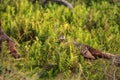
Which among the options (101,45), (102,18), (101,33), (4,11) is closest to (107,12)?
(102,18)

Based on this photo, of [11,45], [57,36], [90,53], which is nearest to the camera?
[11,45]

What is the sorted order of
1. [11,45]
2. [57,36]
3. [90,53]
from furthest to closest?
[57,36], [90,53], [11,45]

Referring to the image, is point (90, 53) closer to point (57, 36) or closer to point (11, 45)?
point (57, 36)

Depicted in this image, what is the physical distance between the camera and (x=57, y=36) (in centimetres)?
718

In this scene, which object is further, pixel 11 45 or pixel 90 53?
pixel 90 53

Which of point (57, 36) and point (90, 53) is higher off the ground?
point (57, 36)

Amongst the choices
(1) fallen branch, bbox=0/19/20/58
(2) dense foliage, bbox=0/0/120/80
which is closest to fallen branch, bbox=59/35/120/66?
(2) dense foliage, bbox=0/0/120/80

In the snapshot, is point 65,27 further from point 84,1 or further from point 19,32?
point 84,1

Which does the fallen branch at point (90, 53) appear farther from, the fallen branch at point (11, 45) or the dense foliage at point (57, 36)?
the fallen branch at point (11, 45)

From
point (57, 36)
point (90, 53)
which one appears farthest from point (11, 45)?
point (90, 53)

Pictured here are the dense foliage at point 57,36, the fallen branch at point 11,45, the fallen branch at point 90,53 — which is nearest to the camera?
the dense foliage at point 57,36

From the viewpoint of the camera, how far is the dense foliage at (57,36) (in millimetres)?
6039

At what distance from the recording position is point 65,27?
7.71 metres

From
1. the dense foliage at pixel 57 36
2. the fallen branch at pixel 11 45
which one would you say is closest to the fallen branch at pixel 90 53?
the dense foliage at pixel 57 36
